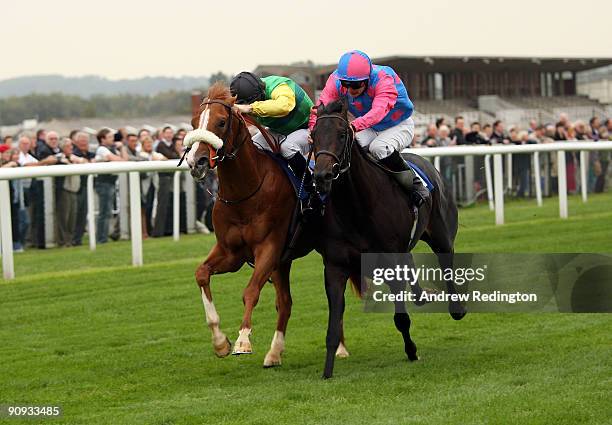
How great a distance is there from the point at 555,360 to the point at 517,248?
5.83m

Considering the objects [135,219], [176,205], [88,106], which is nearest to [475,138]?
[176,205]

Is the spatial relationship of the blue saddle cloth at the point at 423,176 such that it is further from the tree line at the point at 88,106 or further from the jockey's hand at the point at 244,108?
the tree line at the point at 88,106

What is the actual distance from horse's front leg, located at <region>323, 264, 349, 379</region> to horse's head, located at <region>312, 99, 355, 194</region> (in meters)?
0.63

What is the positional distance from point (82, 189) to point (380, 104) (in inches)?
230

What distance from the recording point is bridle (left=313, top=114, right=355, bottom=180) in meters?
6.27

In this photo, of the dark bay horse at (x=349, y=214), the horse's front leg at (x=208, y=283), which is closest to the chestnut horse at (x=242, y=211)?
the horse's front leg at (x=208, y=283)

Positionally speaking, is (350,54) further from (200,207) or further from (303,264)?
(200,207)

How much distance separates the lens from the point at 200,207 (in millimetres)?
13984

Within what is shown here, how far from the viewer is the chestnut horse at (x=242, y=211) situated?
6.74 m

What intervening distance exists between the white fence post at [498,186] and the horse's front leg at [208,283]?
8581mm

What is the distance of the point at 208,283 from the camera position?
23.0ft

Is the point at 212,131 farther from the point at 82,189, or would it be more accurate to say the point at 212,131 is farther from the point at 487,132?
the point at 487,132

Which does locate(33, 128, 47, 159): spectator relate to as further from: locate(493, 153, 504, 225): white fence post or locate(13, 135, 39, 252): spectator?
locate(493, 153, 504, 225): white fence post

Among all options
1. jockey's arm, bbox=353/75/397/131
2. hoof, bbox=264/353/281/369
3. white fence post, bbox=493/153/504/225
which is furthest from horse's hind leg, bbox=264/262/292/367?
white fence post, bbox=493/153/504/225
